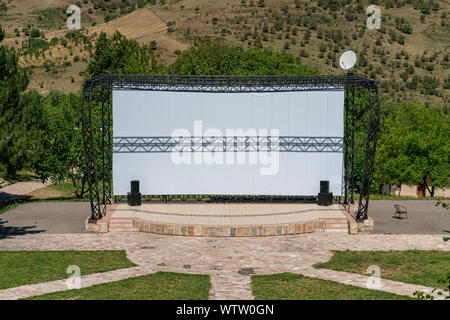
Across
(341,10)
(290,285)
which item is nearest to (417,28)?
(341,10)

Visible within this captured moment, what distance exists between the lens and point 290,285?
1606 centimetres

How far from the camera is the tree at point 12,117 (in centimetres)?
2201

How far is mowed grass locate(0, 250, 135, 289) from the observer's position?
16672 mm

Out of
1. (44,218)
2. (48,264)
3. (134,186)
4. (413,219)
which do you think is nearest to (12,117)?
(44,218)

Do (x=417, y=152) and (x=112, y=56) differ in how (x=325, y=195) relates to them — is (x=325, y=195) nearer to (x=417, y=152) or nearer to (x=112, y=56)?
(x=417, y=152)

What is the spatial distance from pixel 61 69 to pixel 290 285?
84.7 metres

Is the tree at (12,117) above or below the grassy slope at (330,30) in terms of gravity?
below

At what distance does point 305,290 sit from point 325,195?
40.7ft

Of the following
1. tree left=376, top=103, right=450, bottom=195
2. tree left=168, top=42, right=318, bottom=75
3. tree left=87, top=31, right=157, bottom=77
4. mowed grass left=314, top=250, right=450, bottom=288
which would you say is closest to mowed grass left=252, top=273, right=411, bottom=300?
mowed grass left=314, top=250, right=450, bottom=288

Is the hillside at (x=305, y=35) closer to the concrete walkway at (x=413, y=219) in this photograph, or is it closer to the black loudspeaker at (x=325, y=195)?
the concrete walkway at (x=413, y=219)

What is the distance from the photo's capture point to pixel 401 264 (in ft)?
60.8

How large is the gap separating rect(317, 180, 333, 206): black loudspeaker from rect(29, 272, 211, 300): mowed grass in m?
11.9

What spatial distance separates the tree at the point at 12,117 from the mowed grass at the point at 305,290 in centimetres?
1161

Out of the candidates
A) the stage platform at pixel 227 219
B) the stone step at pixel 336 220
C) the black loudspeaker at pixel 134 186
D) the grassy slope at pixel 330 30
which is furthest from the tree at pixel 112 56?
the stone step at pixel 336 220
